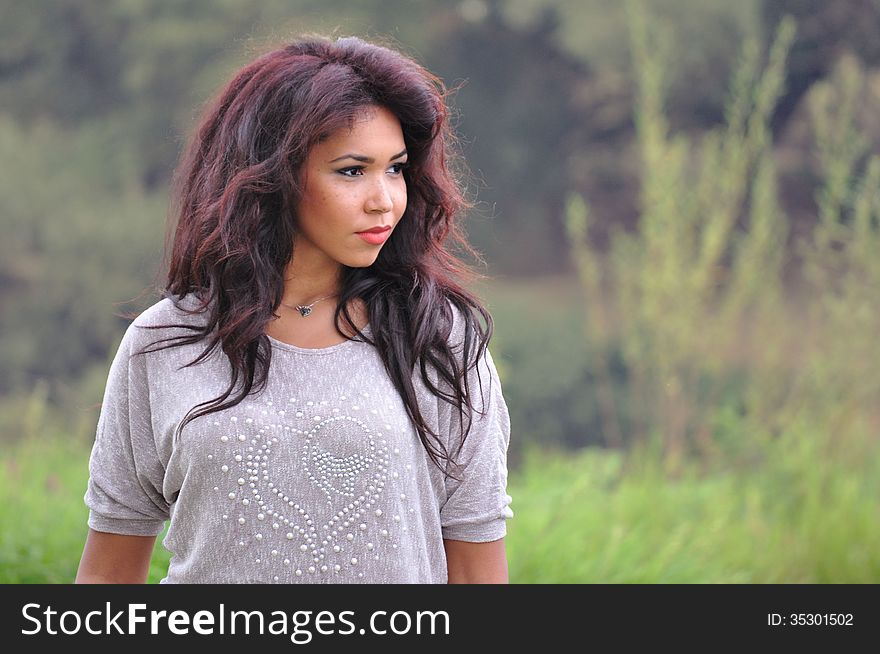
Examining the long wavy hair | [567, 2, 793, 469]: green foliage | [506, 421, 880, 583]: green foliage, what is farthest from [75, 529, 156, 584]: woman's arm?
[567, 2, 793, 469]: green foliage

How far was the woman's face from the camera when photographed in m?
1.50

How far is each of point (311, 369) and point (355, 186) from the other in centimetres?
26

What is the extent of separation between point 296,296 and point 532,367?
4356 mm

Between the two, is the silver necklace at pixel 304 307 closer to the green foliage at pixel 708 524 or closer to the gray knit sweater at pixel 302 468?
the gray knit sweater at pixel 302 468

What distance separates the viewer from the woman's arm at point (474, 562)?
5.14 ft

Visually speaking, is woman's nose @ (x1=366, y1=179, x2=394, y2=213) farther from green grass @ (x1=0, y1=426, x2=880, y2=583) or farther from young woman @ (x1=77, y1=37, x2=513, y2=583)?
green grass @ (x1=0, y1=426, x2=880, y2=583)

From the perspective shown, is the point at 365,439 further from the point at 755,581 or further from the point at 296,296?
the point at 755,581

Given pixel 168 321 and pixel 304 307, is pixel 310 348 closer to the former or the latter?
pixel 304 307

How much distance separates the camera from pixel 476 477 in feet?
5.10

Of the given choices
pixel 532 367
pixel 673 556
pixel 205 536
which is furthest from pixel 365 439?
pixel 532 367

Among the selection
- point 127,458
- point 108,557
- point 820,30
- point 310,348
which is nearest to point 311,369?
point 310,348

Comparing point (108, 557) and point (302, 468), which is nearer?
point (302, 468)

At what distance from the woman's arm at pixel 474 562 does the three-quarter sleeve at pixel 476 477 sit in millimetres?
12

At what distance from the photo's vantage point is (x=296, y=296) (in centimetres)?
159
